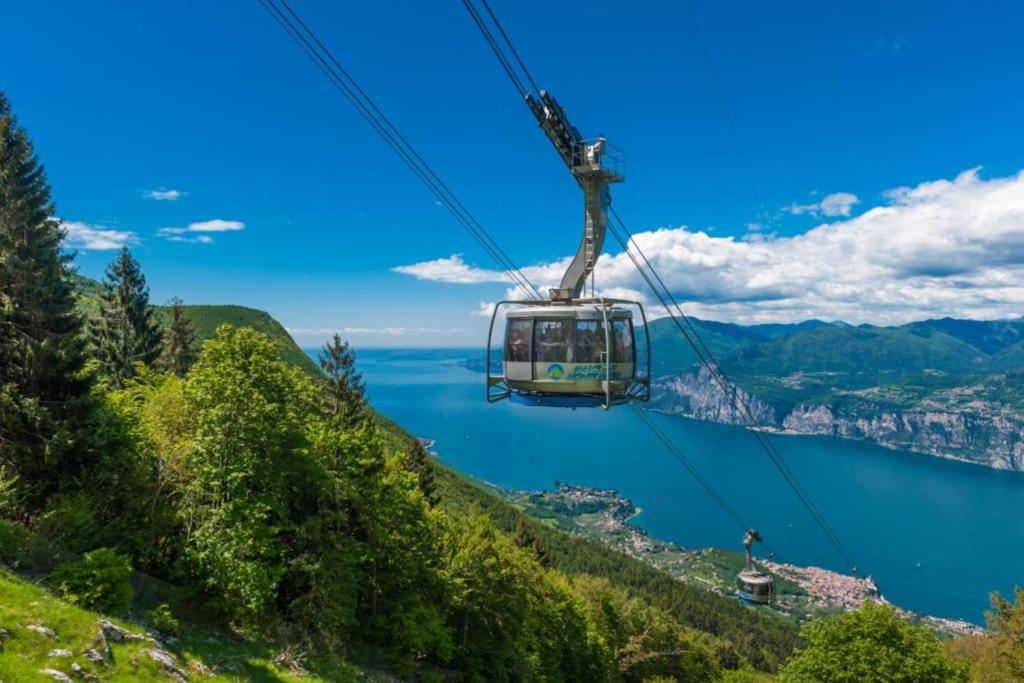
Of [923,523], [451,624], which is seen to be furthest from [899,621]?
[923,523]

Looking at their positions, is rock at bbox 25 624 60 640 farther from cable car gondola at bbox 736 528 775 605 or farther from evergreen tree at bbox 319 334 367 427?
evergreen tree at bbox 319 334 367 427

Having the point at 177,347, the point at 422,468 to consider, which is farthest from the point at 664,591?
the point at 177,347

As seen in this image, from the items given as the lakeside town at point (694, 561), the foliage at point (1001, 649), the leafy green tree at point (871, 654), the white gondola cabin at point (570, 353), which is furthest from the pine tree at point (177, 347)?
the lakeside town at point (694, 561)

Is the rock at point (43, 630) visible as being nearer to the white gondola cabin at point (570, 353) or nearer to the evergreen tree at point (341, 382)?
the white gondola cabin at point (570, 353)

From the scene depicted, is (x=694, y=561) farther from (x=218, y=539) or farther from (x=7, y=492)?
(x=7, y=492)

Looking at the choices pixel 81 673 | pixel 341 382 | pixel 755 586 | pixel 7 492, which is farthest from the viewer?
pixel 341 382

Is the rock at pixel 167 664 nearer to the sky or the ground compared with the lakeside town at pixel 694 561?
nearer to the sky
